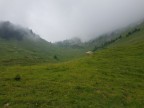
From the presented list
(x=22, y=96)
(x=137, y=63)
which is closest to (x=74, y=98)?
(x=22, y=96)

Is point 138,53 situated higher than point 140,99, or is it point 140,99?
Result: point 138,53

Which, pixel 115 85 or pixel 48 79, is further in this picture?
pixel 48 79

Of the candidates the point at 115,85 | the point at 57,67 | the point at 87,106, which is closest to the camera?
the point at 87,106

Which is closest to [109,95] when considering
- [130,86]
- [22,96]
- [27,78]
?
[130,86]

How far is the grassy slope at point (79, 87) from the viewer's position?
154 feet

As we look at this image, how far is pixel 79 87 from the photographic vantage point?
54.3m

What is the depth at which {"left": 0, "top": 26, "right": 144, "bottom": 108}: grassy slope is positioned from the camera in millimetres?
46812

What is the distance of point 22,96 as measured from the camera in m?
49.8

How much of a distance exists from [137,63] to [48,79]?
1098 inches

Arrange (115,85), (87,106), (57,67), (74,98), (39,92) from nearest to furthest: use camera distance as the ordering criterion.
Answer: (87,106) < (74,98) < (39,92) < (115,85) < (57,67)

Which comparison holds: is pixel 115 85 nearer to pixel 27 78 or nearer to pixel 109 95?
pixel 109 95

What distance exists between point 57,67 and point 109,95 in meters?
29.4

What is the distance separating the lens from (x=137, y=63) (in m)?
80.4

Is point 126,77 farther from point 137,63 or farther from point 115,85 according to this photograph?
point 137,63
